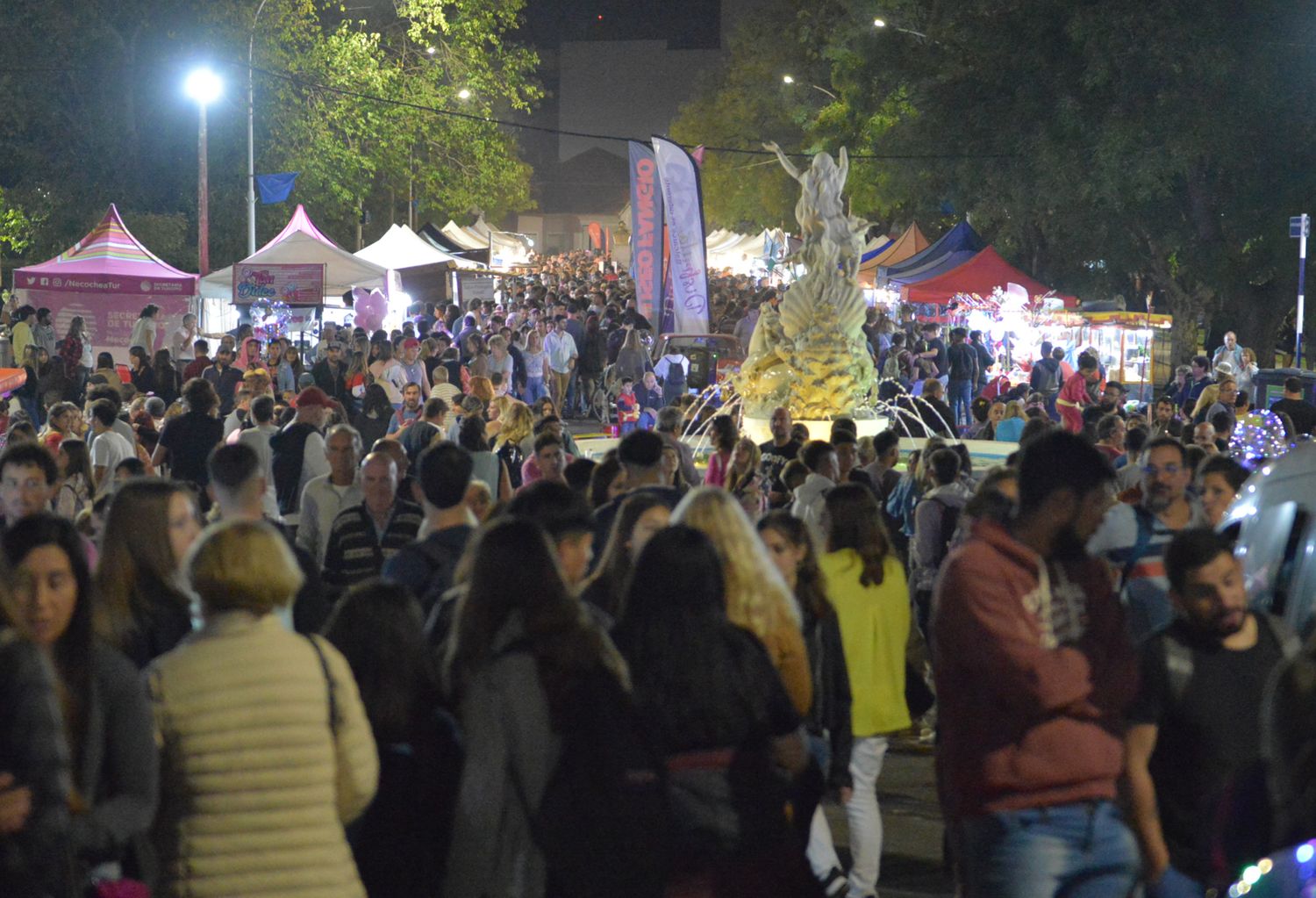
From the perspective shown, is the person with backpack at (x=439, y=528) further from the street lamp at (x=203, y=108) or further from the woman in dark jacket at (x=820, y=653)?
the street lamp at (x=203, y=108)

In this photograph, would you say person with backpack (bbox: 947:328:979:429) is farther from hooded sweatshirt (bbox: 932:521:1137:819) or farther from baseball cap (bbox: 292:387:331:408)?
hooded sweatshirt (bbox: 932:521:1137:819)

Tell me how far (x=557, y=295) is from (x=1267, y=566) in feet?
102

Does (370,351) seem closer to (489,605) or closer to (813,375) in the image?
(813,375)

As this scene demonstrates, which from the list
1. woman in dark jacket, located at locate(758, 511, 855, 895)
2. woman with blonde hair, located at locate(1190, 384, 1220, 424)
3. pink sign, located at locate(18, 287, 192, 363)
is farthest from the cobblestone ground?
pink sign, located at locate(18, 287, 192, 363)

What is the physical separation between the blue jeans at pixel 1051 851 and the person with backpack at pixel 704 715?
0.57 m

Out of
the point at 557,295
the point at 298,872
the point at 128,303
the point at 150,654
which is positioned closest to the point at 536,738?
the point at 298,872

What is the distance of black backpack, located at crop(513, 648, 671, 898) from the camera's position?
4.02 m

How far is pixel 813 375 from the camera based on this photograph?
17125 millimetres

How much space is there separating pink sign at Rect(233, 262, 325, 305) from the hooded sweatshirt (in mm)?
18643

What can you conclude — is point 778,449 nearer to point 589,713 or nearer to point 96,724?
point 589,713

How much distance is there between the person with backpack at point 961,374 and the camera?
23453 mm

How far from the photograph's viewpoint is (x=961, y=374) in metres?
23.6

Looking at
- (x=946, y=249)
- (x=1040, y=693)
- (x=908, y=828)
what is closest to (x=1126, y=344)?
(x=946, y=249)

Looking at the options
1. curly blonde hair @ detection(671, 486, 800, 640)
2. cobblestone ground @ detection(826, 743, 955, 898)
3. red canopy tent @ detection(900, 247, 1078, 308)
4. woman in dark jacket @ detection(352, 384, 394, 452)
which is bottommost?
cobblestone ground @ detection(826, 743, 955, 898)
